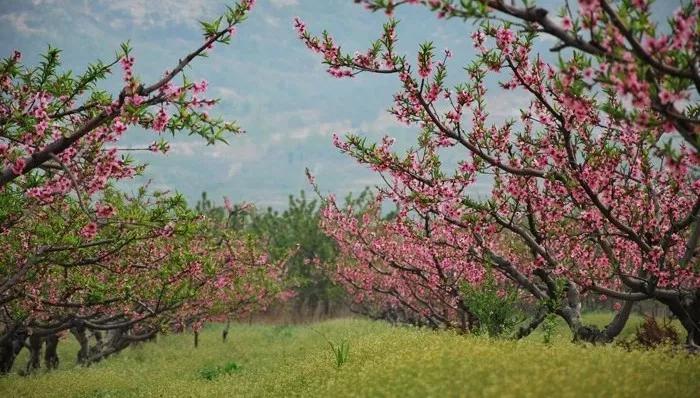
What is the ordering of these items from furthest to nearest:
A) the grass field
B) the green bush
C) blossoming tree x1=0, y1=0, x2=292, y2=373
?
the green bush, blossoming tree x1=0, y1=0, x2=292, y2=373, the grass field

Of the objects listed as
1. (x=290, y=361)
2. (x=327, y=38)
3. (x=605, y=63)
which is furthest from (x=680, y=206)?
(x=290, y=361)

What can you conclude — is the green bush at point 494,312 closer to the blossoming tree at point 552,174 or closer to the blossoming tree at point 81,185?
the blossoming tree at point 552,174

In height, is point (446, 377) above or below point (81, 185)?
below

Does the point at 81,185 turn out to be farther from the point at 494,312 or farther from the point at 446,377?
the point at 494,312

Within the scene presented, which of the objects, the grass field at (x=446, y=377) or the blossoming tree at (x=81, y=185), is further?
the blossoming tree at (x=81, y=185)

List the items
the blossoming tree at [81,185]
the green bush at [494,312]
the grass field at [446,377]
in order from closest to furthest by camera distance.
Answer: the grass field at [446,377] → the blossoming tree at [81,185] → the green bush at [494,312]

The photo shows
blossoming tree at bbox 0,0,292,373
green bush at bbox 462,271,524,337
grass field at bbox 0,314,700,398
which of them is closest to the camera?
grass field at bbox 0,314,700,398

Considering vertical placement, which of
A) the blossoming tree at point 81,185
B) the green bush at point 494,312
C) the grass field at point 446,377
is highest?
the blossoming tree at point 81,185

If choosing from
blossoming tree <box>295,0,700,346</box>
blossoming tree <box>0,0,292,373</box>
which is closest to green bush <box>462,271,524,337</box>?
blossoming tree <box>295,0,700,346</box>

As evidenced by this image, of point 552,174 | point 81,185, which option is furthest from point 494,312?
point 81,185

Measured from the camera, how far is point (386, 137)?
12016mm

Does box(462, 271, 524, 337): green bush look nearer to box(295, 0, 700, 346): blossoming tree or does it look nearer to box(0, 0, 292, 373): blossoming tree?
box(295, 0, 700, 346): blossoming tree

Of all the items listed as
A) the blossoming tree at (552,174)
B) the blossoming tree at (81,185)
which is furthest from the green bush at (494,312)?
the blossoming tree at (81,185)

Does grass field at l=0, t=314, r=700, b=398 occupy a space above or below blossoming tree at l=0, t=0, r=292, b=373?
below
